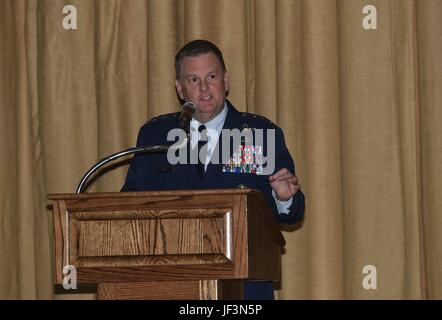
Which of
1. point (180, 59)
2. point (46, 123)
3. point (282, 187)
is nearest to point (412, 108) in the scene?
point (180, 59)

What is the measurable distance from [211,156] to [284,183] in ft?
1.58

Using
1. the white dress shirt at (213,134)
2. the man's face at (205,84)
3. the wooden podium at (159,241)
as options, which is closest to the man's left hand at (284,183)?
the white dress shirt at (213,134)

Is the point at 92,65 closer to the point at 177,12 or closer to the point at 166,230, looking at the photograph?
the point at 177,12

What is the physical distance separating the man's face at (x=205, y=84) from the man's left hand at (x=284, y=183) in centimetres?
63

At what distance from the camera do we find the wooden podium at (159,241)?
234 cm

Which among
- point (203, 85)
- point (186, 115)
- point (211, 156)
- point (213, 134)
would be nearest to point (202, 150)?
point (211, 156)

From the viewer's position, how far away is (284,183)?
2779 millimetres

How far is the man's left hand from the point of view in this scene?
2.72m

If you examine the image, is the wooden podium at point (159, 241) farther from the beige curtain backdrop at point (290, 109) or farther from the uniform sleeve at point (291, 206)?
the beige curtain backdrop at point (290, 109)

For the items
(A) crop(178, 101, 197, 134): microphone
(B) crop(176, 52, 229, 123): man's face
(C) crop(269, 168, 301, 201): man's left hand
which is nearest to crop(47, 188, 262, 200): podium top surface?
(C) crop(269, 168, 301, 201): man's left hand

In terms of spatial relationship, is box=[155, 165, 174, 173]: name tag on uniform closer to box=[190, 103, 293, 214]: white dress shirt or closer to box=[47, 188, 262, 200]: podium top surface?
box=[190, 103, 293, 214]: white dress shirt

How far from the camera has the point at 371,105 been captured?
4004 millimetres

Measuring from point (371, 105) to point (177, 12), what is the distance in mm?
1042

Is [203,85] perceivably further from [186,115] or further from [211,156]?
[186,115]
